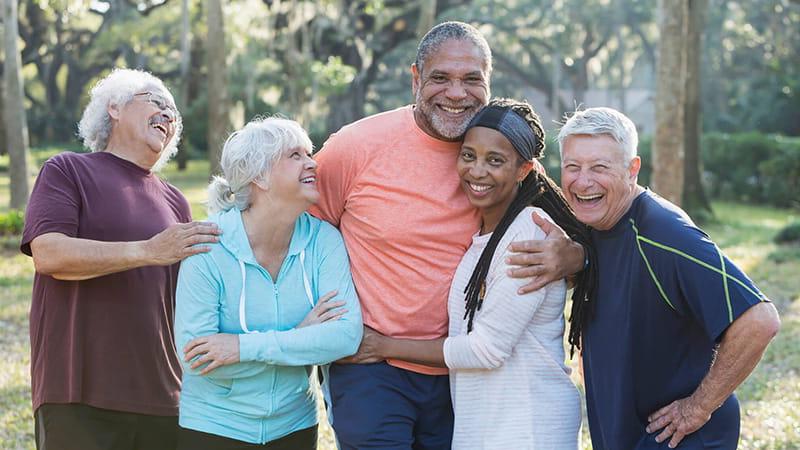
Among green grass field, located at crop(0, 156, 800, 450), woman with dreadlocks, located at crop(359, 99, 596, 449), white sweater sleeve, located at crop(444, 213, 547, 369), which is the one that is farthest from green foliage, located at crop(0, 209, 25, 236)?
white sweater sleeve, located at crop(444, 213, 547, 369)

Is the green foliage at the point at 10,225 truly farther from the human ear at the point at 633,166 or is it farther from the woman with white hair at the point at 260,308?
the human ear at the point at 633,166

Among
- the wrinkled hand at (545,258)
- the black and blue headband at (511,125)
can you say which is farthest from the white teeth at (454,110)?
the wrinkled hand at (545,258)

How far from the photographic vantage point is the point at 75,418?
3957 mm

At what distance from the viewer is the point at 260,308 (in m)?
3.66

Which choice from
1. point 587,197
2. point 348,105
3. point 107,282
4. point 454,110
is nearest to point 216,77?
point 107,282

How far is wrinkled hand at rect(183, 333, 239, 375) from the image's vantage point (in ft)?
11.4

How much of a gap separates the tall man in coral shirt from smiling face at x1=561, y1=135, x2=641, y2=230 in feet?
1.94

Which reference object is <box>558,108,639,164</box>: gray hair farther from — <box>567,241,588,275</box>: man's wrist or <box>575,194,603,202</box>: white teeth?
<box>567,241,588,275</box>: man's wrist

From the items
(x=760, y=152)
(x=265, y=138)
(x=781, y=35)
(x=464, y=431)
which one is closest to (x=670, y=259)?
(x=464, y=431)

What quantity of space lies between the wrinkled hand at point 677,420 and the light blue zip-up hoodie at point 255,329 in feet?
3.94

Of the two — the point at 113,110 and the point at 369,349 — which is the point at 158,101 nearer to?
the point at 113,110

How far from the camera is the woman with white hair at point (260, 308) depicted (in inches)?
140

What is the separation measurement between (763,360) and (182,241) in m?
7.05

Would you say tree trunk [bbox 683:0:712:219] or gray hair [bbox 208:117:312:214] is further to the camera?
tree trunk [bbox 683:0:712:219]
